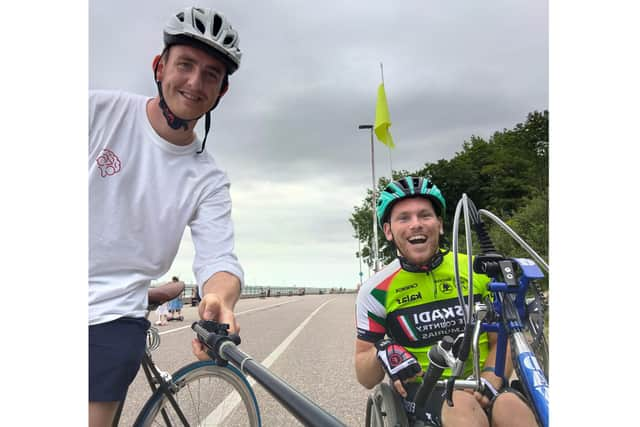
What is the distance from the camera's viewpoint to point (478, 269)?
3.18 feet

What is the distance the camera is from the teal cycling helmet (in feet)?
4.86

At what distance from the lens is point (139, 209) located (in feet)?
4.67

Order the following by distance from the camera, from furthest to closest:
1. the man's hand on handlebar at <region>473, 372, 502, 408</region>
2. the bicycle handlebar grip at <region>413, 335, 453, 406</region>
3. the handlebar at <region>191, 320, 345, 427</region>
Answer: the man's hand on handlebar at <region>473, 372, 502, 408</region> → the bicycle handlebar grip at <region>413, 335, 453, 406</region> → the handlebar at <region>191, 320, 345, 427</region>

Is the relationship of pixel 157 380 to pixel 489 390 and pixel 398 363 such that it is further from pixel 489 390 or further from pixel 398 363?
pixel 489 390

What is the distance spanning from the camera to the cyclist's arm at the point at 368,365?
150 centimetres

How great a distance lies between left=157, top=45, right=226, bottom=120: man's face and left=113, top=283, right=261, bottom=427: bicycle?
0.69 metres

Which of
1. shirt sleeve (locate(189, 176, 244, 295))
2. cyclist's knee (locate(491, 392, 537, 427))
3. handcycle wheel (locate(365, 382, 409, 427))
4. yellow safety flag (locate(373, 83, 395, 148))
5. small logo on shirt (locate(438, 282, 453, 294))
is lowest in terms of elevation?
handcycle wheel (locate(365, 382, 409, 427))

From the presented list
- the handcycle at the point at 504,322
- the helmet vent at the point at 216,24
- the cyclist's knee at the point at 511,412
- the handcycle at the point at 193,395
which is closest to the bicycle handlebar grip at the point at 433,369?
the handcycle at the point at 504,322

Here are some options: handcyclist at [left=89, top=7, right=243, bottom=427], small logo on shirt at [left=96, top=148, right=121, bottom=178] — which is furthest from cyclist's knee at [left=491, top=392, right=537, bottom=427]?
small logo on shirt at [left=96, top=148, right=121, bottom=178]

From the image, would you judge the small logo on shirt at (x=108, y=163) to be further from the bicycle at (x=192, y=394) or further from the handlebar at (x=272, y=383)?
the handlebar at (x=272, y=383)

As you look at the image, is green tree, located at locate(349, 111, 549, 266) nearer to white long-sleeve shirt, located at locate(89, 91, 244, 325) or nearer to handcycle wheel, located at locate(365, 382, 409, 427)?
handcycle wheel, located at locate(365, 382, 409, 427)

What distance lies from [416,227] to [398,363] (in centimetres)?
40
